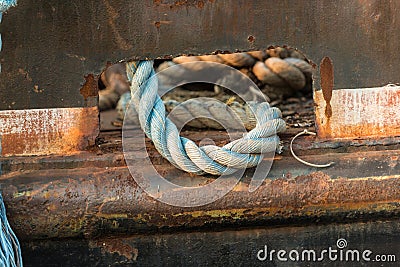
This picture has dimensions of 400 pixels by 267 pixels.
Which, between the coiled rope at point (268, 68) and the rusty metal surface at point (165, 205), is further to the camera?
the coiled rope at point (268, 68)

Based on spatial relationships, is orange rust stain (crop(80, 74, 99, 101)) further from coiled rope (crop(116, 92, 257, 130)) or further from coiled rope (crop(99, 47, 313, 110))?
coiled rope (crop(99, 47, 313, 110))

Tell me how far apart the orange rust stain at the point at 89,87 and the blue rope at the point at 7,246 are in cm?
24

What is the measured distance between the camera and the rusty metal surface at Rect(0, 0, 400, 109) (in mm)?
1312

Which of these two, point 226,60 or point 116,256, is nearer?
point 116,256

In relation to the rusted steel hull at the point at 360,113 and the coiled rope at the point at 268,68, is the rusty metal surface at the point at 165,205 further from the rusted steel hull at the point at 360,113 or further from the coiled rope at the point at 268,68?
the coiled rope at the point at 268,68

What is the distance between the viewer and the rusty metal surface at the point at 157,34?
1.31 meters

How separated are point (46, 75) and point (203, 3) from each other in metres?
0.32

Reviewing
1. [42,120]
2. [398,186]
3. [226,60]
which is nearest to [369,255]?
[398,186]

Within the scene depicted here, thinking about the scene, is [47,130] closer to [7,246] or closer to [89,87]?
[89,87]

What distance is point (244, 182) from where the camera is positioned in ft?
4.33

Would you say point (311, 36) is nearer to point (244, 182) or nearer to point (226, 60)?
point (244, 182)

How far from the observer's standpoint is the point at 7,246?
1.23 m

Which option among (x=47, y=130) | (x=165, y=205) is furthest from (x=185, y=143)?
(x=47, y=130)

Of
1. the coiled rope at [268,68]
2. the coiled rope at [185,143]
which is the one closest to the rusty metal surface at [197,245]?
the coiled rope at [185,143]
